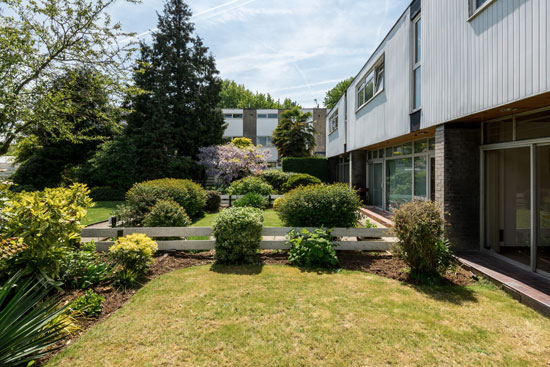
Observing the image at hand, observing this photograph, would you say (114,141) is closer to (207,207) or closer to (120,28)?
(207,207)

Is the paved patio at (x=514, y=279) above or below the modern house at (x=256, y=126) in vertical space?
below

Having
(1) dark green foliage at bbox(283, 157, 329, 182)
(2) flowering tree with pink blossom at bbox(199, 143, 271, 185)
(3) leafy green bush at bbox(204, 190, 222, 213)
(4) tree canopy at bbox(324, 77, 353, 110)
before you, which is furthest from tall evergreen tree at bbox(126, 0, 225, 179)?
(4) tree canopy at bbox(324, 77, 353, 110)

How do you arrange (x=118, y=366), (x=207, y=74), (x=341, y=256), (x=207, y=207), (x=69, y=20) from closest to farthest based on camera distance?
(x=118, y=366) < (x=341, y=256) < (x=69, y=20) < (x=207, y=207) < (x=207, y=74)

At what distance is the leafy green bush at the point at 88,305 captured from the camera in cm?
398

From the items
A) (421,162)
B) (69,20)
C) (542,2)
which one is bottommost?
(421,162)

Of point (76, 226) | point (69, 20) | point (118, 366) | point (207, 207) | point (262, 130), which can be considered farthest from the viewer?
point (262, 130)

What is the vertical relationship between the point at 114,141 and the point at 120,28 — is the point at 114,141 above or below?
below

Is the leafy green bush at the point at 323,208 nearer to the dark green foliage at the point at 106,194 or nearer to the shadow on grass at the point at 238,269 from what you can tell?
the shadow on grass at the point at 238,269

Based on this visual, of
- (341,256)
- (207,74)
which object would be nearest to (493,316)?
(341,256)

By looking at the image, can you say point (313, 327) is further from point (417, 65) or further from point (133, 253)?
point (417, 65)

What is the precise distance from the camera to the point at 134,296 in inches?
182

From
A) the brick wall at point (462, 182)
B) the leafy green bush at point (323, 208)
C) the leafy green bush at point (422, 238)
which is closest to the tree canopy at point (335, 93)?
the brick wall at point (462, 182)

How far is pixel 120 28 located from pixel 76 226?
253 inches

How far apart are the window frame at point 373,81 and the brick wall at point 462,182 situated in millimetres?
4360
